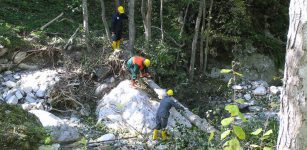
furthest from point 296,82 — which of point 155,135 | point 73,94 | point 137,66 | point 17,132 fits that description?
point 73,94

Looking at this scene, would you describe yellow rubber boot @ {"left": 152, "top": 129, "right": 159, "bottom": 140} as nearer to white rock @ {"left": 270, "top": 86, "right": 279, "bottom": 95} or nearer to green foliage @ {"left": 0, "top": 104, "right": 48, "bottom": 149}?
green foliage @ {"left": 0, "top": 104, "right": 48, "bottom": 149}

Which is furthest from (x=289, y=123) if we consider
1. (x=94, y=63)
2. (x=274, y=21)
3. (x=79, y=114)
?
(x=274, y=21)

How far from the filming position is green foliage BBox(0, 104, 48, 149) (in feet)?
14.6

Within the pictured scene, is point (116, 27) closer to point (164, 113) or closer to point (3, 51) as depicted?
point (3, 51)

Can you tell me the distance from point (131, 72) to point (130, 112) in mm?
1136

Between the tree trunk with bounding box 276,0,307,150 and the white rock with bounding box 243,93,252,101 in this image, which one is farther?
the white rock with bounding box 243,93,252,101

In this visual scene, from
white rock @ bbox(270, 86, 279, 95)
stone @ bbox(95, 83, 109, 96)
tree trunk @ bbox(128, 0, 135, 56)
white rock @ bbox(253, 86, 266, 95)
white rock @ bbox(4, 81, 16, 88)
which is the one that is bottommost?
white rock @ bbox(253, 86, 266, 95)

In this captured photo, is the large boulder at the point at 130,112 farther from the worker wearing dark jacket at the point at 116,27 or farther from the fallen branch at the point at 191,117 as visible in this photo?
the worker wearing dark jacket at the point at 116,27

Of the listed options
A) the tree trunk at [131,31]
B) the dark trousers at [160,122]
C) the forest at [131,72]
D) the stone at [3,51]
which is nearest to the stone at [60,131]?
the forest at [131,72]

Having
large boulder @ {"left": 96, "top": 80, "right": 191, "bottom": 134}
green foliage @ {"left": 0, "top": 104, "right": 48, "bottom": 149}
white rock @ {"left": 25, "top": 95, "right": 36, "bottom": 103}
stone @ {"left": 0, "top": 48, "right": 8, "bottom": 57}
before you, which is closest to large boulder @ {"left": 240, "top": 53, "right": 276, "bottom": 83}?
large boulder @ {"left": 96, "top": 80, "right": 191, "bottom": 134}

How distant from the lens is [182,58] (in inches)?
457

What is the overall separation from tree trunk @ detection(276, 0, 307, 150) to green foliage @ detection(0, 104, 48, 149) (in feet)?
10.9

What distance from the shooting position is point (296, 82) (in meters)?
2.06

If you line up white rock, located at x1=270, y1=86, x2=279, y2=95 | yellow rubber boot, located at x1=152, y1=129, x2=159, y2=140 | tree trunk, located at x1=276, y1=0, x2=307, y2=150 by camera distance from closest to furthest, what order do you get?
tree trunk, located at x1=276, y1=0, x2=307, y2=150 < yellow rubber boot, located at x1=152, y1=129, x2=159, y2=140 < white rock, located at x1=270, y1=86, x2=279, y2=95
